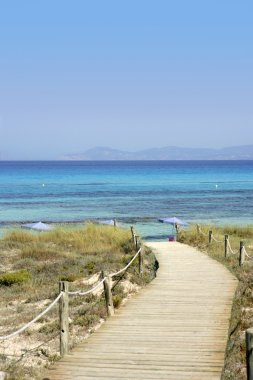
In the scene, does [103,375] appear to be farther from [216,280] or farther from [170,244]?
[170,244]

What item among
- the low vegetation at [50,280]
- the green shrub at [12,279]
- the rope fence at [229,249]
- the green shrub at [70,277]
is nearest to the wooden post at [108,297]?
the low vegetation at [50,280]

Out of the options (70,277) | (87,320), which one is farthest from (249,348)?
(70,277)

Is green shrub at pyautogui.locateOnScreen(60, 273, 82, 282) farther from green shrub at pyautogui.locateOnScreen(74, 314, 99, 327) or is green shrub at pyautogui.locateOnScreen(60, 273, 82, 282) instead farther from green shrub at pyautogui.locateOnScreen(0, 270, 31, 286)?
green shrub at pyautogui.locateOnScreen(74, 314, 99, 327)

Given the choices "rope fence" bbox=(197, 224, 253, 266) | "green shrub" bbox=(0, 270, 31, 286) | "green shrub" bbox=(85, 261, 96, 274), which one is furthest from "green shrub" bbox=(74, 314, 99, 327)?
"rope fence" bbox=(197, 224, 253, 266)

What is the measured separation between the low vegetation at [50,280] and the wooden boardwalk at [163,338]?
0.70 meters

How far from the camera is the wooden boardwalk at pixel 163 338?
9469 mm

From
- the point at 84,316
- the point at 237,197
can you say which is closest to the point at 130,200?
the point at 237,197

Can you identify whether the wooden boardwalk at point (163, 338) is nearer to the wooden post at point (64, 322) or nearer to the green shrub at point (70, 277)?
the wooden post at point (64, 322)

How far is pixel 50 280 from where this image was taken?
22062 millimetres

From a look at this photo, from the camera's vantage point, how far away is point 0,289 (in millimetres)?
21094

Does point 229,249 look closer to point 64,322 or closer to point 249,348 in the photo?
point 64,322

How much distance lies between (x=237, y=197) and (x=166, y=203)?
50.3 feet

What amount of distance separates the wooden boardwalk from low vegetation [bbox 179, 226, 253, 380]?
194 millimetres

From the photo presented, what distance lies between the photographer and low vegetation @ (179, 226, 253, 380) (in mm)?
9961
